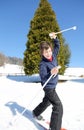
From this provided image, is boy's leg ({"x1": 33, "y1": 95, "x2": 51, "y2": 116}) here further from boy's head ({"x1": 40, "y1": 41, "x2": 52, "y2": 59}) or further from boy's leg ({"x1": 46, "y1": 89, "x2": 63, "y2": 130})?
boy's head ({"x1": 40, "y1": 41, "x2": 52, "y2": 59})

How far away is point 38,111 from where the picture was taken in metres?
7.31

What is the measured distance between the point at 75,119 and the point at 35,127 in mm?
1619

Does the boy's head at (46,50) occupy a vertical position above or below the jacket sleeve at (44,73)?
above

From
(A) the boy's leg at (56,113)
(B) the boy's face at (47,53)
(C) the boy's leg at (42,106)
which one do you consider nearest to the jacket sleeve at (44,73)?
(B) the boy's face at (47,53)

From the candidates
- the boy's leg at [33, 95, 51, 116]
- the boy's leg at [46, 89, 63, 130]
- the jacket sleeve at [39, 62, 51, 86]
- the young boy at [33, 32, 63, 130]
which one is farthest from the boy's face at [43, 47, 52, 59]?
the boy's leg at [33, 95, 51, 116]

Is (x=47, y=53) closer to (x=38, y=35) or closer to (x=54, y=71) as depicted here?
(x=54, y=71)

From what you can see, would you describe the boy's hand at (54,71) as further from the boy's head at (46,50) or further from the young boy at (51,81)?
the boy's head at (46,50)

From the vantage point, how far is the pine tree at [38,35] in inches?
946

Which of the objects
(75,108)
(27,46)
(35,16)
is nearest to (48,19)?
(35,16)

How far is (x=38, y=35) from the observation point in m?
24.5

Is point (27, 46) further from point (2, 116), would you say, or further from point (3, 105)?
point (2, 116)

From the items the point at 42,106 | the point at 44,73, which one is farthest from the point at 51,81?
the point at 42,106

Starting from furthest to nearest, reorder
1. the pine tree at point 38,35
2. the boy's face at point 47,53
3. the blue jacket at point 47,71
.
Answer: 1. the pine tree at point 38,35
2. the boy's face at point 47,53
3. the blue jacket at point 47,71

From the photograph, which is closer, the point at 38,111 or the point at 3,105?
the point at 38,111
